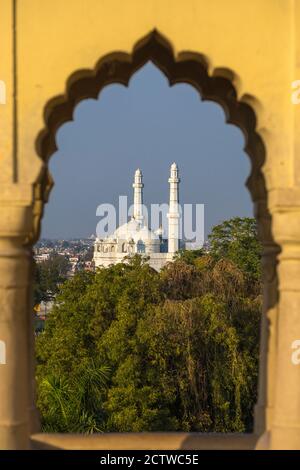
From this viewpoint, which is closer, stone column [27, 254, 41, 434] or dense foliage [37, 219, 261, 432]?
stone column [27, 254, 41, 434]

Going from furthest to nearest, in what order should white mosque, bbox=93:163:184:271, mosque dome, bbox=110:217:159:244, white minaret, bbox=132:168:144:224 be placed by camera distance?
1. white minaret, bbox=132:168:144:224
2. mosque dome, bbox=110:217:159:244
3. white mosque, bbox=93:163:184:271

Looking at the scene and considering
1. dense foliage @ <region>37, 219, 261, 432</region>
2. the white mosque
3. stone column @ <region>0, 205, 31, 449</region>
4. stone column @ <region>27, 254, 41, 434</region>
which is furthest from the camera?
the white mosque

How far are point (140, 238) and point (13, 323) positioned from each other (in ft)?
273

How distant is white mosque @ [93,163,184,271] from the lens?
83.9 meters

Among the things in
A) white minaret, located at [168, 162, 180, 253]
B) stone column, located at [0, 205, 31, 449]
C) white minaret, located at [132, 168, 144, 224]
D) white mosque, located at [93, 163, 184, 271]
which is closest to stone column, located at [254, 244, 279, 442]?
stone column, located at [0, 205, 31, 449]

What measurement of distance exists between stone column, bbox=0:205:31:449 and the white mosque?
73762 millimetres

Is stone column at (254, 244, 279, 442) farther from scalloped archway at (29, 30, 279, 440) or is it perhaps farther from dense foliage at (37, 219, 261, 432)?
dense foliage at (37, 219, 261, 432)

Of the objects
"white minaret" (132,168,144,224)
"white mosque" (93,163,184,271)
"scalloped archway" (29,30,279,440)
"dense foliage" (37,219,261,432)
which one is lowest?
"dense foliage" (37,219,261,432)

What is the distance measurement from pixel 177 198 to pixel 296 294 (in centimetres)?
9232

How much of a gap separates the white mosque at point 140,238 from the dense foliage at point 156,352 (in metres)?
49.3

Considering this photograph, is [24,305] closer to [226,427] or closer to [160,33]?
[160,33]

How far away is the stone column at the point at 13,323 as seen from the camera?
15.8 ft

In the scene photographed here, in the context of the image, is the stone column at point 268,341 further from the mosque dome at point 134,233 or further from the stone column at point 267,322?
the mosque dome at point 134,233

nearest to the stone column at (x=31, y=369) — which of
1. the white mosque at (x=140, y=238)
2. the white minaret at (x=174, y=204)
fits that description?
the white mosque at (x=140, y=238)
